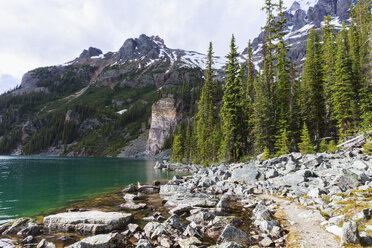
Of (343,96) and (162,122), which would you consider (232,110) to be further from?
(162,122)

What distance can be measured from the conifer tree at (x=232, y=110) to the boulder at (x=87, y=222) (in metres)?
25.2

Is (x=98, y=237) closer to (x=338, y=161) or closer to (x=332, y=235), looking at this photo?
(x=332, y=235)

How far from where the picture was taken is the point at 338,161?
15.8 m

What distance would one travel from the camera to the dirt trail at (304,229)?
20.9 feet

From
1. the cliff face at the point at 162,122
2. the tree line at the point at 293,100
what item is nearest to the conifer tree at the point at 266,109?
the tree line at the point at 293,100

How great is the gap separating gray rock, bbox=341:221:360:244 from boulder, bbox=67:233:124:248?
7066 mm

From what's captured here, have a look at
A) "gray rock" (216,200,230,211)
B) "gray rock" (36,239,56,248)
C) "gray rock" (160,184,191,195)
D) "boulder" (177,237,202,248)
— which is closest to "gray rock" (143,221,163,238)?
"boulder" (177,237,202,248)

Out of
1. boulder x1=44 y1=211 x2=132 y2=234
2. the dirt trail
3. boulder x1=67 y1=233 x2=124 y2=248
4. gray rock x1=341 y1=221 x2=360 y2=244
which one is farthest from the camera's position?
boulder x1=44 y1=211 x2=132 y2=234

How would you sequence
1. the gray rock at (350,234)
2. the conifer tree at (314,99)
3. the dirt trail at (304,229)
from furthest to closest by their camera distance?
1. the conifer tree at (314,99)
2. the dirt trail at (304,229)
3. the gray rock at (350,234)

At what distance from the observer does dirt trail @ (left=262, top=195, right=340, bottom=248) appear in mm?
6359

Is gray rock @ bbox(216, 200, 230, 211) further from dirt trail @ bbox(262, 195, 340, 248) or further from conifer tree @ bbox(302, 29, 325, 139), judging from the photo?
conifer tree @ bbox(302, 29, 325, 139)

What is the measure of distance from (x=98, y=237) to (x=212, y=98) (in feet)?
126

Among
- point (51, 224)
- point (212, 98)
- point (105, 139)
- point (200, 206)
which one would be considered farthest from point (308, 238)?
point (105, 139)

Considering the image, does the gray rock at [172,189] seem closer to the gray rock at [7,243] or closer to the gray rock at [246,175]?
the gray rock at [246,175]
